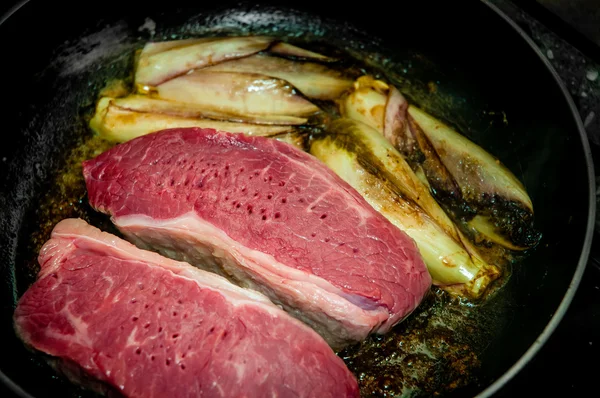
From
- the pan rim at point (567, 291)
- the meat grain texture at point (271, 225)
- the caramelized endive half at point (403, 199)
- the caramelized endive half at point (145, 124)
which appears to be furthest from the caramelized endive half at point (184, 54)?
the pan rim at point (567, 291)

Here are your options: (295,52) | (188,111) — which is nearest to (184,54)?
(188,111)

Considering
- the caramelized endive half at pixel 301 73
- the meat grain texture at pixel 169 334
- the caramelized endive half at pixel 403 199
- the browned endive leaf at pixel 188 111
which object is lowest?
the meat grain texture at pixel 169 334

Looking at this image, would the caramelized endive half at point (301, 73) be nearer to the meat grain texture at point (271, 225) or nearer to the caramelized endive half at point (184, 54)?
the caramelized endive half at point (184, 54)

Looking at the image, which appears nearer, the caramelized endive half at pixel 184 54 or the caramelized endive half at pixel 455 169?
the caramelized endive half at pixel 455 169

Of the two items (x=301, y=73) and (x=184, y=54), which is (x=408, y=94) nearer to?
(x=301, y=73)

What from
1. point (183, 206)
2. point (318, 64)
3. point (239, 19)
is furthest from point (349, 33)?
point (183, 206)

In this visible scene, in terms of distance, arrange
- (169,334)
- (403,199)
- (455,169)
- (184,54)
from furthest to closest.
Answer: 1. (184,54)
2. (455,169)
3. (403,199)
4. (169,334)

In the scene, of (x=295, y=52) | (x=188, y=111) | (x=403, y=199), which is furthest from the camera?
(x=295, y=52)
